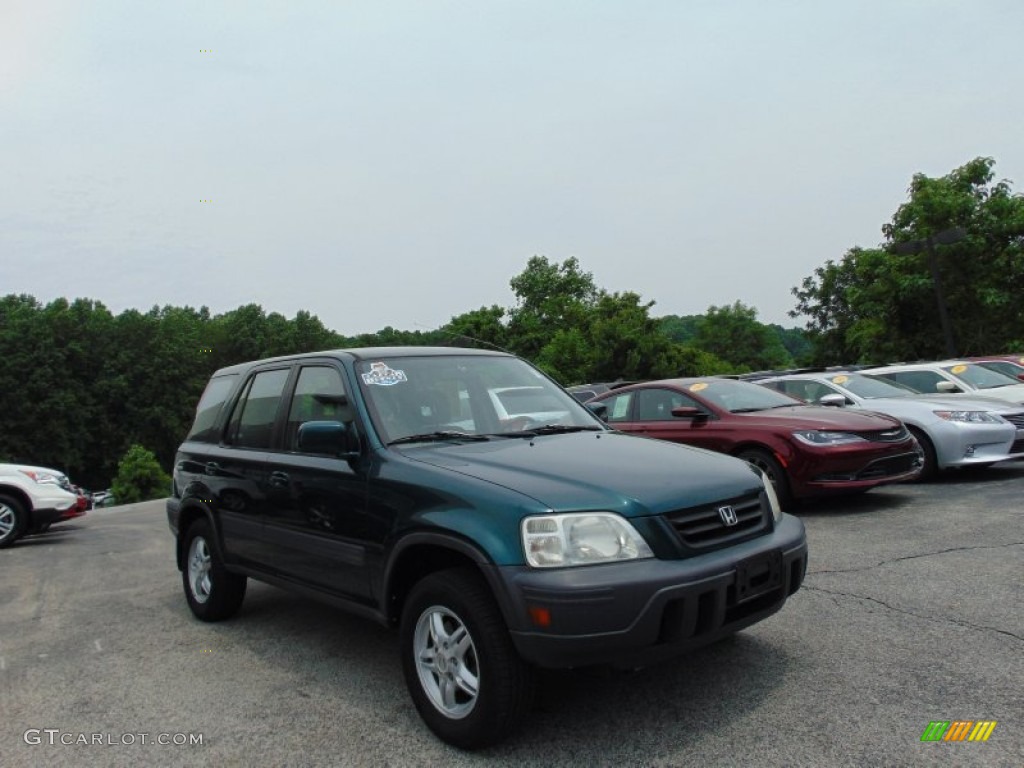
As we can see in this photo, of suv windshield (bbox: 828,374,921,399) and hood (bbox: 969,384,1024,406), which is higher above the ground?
suv windshield (bbox: 828,374,921,399)

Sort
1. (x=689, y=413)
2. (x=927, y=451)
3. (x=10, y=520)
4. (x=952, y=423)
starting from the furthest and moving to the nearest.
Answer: (x=10, y=520) → (x=927, y=451) → (x=952, y=423) → (x=689, y=413)

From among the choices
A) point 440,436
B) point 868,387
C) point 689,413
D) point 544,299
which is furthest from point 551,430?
point 544,299

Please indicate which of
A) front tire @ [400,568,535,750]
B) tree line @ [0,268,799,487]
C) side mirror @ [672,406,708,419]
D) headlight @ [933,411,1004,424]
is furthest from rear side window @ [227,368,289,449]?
tree line @ [0,268,799,487]

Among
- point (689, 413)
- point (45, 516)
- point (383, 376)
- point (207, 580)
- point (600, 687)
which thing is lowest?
point (45, 516)

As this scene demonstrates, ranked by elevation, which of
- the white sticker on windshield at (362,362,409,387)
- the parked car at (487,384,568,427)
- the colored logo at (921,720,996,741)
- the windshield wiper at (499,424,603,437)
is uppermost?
the white sticker on windshield at (362,362,409,387)

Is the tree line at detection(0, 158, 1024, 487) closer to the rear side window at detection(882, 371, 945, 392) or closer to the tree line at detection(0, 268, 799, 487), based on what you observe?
the tree line at detection(0, 268, 799, 487)

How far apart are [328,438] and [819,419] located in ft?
19.3

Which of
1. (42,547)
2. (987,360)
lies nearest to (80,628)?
(42,547)

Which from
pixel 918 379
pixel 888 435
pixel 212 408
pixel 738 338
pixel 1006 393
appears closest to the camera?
pixel 212 408

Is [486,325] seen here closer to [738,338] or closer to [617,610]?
[738,338]

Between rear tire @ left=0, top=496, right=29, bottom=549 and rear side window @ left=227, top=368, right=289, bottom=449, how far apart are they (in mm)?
7622

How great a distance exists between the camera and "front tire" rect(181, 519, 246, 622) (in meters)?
5.37

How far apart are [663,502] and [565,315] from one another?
50.1m

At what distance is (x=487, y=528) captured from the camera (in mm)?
3211
